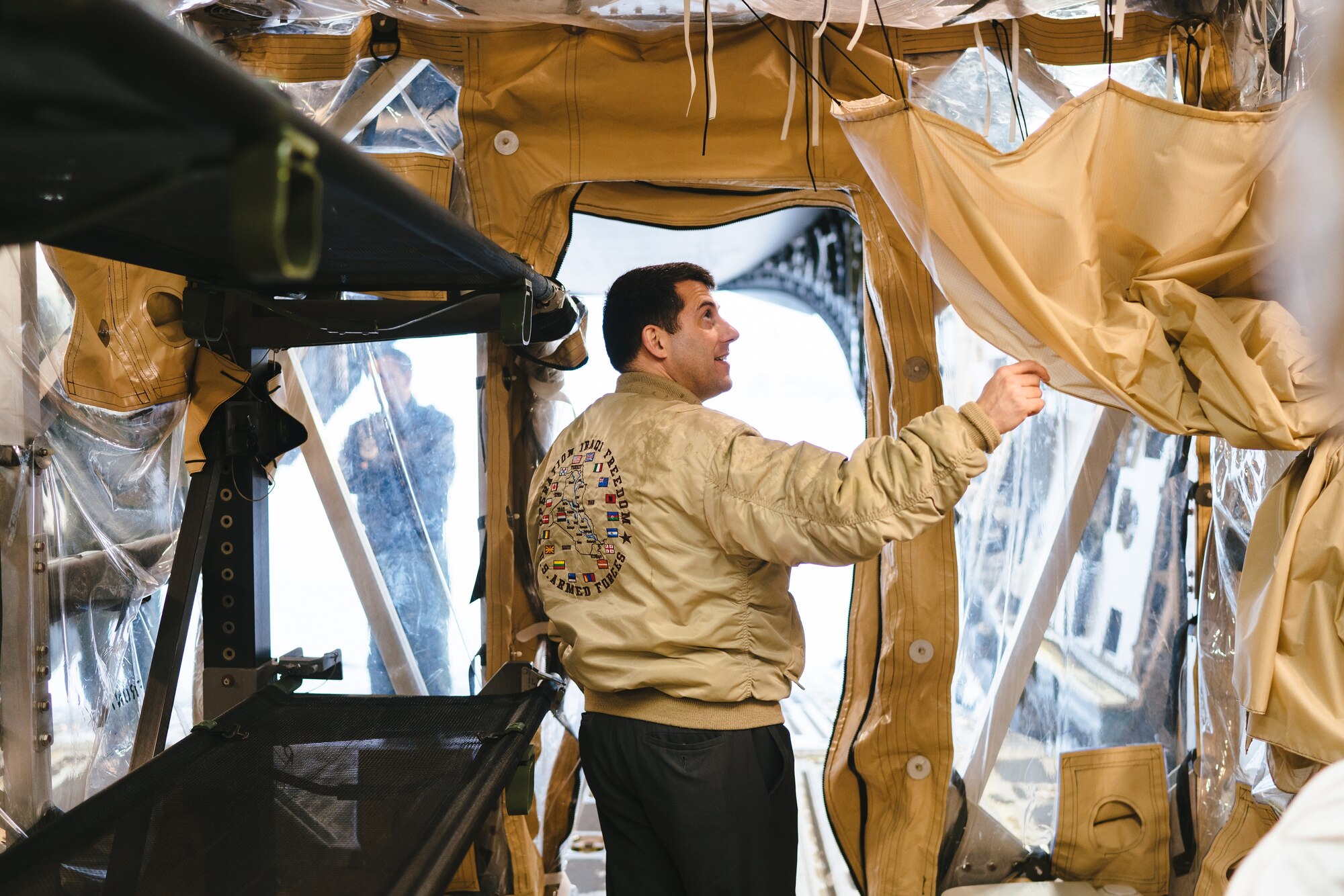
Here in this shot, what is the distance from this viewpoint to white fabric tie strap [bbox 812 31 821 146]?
2053 mm

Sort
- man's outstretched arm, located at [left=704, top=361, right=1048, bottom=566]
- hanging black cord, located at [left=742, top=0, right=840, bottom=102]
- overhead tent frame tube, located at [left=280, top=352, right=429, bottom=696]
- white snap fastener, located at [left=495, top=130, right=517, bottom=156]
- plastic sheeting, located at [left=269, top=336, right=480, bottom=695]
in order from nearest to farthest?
man's outstretched arm, located at [left=704, top=361, right=1048, bottom=566] → hanging black cord, located at [left=742, top=0, right=840, bottom=102] → white snap fastener, located at [left=495, top=130, right=517, bottom=156] → overhead tent frame tube, located at [left=280, top=352, right=429, bottom=696] → plastic sheeting, located at [left=269, top=336, right=480, bottom=695]

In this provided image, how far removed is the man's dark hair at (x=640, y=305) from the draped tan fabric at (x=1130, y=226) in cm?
46

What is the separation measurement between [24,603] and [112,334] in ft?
2.01

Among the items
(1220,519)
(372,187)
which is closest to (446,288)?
(372,187)

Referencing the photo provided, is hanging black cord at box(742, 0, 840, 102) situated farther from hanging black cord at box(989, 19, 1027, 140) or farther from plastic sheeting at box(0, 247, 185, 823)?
plastic sheeting at box(0, 247, 185, 823)

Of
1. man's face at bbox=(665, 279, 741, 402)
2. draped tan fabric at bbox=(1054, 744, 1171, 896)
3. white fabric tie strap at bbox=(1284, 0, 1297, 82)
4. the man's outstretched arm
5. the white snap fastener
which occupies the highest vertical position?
white fabric tie strap at bbox=(1284, 0, 1297, 82)

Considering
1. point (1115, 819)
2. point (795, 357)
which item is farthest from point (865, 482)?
point (795, 357)

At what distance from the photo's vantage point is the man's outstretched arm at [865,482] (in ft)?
5.06

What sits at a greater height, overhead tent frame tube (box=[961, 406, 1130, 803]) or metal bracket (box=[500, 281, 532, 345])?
metal bracket (box=[500, 281, 532, 345])

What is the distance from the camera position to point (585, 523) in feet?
6.05

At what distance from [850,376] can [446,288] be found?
2.54 m

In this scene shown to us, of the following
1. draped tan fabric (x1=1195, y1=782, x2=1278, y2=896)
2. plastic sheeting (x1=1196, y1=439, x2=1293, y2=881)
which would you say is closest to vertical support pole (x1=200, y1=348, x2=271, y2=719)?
draped tan fabric (x1=1195, y1=782, x2=1278, y2=896)

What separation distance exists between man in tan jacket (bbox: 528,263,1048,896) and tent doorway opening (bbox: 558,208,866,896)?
843 mm

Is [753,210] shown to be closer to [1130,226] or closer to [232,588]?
[1130,226]
